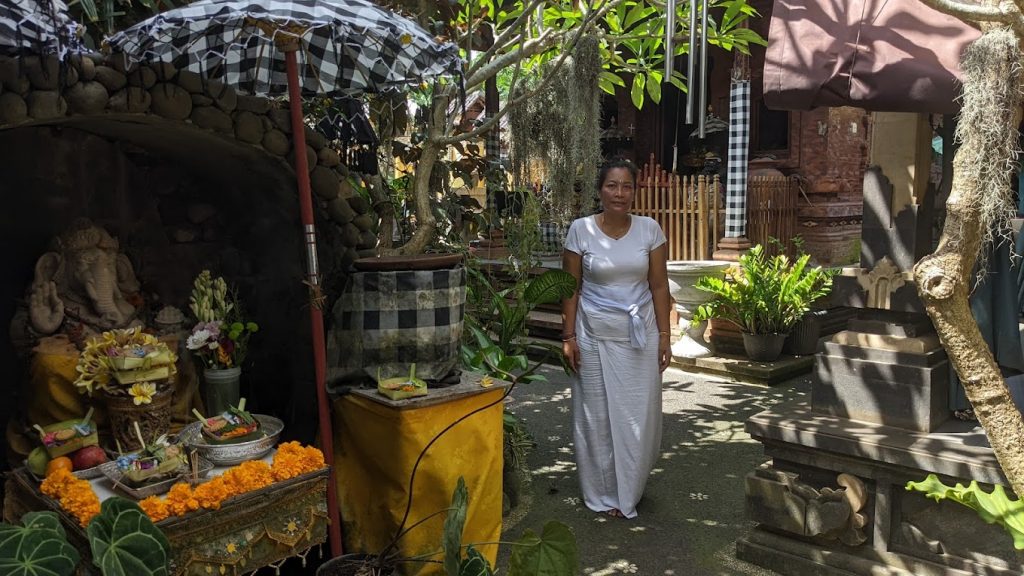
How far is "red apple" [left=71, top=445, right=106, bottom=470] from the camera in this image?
311cm

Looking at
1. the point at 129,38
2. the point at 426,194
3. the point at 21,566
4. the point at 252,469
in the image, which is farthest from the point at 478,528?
the point at 129,38

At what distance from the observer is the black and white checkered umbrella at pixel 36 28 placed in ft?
7.95

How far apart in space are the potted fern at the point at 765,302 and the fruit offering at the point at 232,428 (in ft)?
18.1

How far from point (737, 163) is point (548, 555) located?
27.0 feet

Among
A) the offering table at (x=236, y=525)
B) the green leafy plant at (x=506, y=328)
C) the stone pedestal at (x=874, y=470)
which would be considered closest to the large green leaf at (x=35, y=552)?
the offering table at (x=236, y=525)

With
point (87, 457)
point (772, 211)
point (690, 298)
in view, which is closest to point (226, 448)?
point (87, 457)

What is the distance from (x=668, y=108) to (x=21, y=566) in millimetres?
13420

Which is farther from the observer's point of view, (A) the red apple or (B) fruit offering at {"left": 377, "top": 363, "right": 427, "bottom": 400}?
A: (B) fruit offering at {"left": 377, "top": 363, "right": 427, "bottom": 400}

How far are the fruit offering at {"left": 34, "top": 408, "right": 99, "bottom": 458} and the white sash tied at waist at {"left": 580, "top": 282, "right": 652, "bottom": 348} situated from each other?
249 cm

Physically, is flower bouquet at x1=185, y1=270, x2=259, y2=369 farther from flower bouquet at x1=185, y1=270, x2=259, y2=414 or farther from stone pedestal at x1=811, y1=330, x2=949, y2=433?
stone pedestal at x1=811, y1=330, x2=949, y2=433

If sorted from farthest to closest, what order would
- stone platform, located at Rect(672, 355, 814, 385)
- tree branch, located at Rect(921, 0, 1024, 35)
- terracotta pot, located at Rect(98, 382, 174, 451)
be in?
stone platform, located at Rect(672, 355, 814, 385), terracotta pot, located at Rect(98, 382, 174, 451), tree branch, located at Rect(921, 0, 1024, 35)

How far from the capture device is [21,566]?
236 centimetres

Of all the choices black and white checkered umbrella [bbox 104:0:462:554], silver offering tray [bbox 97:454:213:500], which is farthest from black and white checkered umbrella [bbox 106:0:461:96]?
silver offering tray [bbox 97:454:213:500]

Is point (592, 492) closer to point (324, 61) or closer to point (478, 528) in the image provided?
point (478, 528)
